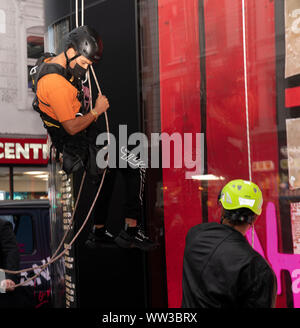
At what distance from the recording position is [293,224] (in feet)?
11.0

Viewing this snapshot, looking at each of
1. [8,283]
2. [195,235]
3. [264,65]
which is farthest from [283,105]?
[8,283]

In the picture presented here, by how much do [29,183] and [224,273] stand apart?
11.3m

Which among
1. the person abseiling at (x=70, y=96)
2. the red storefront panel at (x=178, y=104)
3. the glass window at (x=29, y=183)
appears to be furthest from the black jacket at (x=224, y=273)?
the glass window at (x=29, y=183)

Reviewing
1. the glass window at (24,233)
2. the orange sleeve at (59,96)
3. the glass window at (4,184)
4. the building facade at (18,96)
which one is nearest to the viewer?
the orange sleeve at (59,96)

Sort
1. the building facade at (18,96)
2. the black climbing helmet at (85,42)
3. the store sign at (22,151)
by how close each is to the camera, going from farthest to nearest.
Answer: the store sign at (22,151) → the building facade at (18,96) → the black climbing helmet at (85,42)

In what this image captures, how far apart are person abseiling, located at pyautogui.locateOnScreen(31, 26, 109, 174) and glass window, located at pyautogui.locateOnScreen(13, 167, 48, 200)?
29.7 feet

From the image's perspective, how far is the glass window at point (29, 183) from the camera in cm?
1306

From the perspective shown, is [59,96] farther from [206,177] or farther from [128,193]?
[206,177]

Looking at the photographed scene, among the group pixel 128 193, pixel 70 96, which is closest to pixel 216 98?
pixel 128 193

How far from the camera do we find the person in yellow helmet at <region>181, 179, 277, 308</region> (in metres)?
2.40

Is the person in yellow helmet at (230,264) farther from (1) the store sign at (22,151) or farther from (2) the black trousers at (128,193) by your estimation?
(1) the store sign at (22,151)

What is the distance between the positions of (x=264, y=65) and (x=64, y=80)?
60.7 inches

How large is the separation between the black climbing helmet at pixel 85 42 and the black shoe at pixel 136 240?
1.38 m

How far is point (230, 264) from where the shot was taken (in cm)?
243
